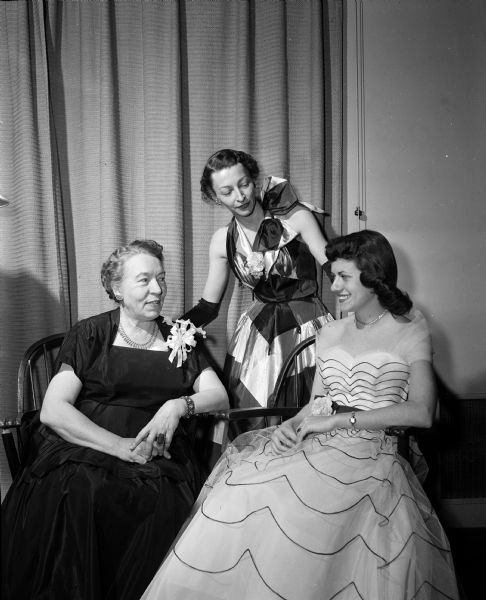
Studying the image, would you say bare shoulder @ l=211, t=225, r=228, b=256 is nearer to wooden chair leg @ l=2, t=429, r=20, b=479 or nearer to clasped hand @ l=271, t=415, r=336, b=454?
clasped hand @ l=271, t=415, r=336, b=454

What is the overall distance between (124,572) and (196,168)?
1.76m

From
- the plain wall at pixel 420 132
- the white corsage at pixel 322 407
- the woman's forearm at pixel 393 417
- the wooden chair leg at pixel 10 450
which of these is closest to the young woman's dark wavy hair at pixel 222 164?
the plain wall at pixel 420 132

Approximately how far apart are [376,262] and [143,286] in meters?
0.85

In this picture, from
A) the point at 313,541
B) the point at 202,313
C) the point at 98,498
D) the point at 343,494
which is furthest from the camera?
the point at 202,313

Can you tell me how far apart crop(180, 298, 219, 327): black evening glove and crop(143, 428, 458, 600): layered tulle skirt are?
97 centimetres

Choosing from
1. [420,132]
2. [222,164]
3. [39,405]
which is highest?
[420,132]

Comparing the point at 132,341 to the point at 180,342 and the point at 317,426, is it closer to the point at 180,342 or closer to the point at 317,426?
the point at 180,342

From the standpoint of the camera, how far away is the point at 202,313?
2.94m

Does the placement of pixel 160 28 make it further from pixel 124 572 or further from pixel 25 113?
pixel 124 572

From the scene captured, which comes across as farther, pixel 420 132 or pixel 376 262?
pixel 420 132

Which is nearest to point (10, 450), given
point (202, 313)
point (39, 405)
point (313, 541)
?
point (39, 405)

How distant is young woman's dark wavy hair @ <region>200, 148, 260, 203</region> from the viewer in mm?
2729

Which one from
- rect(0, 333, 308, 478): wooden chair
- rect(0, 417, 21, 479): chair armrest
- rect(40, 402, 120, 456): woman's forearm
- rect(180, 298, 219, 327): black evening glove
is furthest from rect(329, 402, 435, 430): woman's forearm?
rect(0, 417, 21, 479): chair armrest

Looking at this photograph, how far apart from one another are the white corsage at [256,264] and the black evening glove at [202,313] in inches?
11.0
